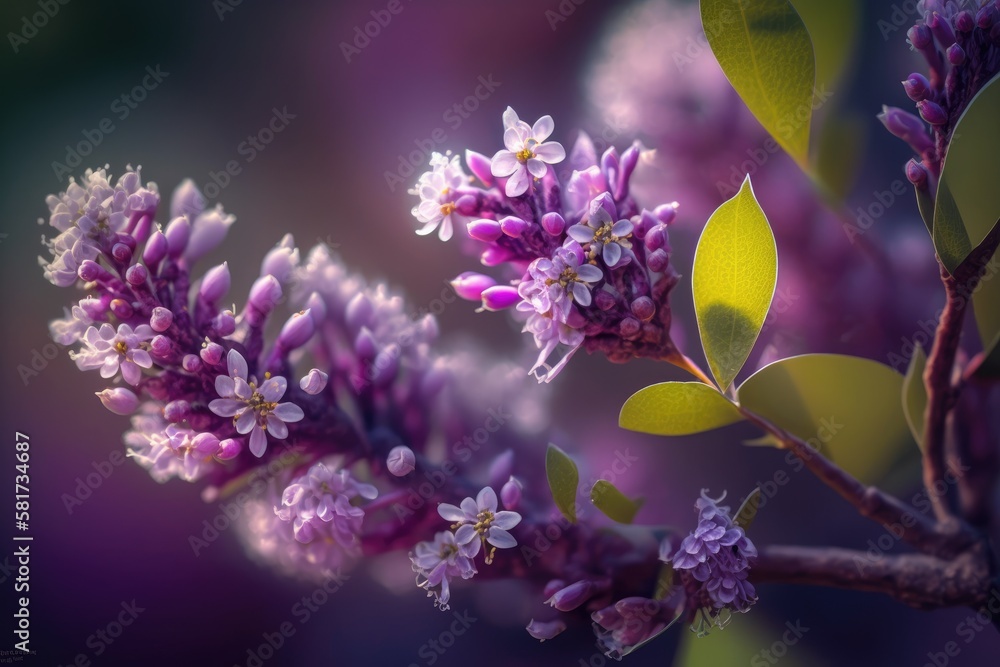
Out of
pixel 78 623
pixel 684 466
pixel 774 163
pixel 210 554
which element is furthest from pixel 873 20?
pixel 78 623

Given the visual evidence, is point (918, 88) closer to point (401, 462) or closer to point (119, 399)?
point (401, 462)

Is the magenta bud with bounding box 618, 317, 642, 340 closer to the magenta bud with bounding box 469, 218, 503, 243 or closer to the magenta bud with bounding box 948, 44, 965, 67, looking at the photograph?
the magenta bud with bounding box 469, 218, 503, 243

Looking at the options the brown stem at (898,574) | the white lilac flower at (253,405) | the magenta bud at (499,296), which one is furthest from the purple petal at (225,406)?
the brown stem at (898,574)

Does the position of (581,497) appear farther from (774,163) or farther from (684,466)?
(774,163)

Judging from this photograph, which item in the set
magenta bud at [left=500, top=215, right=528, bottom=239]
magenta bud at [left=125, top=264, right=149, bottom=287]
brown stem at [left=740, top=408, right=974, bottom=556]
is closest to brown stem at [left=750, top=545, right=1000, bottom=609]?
brown stem at [left=740, top=408, right=974, bottom=556]

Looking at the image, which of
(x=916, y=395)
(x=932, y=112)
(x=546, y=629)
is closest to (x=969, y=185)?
(x=932, y=112)

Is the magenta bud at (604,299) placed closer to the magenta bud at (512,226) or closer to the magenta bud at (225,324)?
the magenta bud at (512,226)
